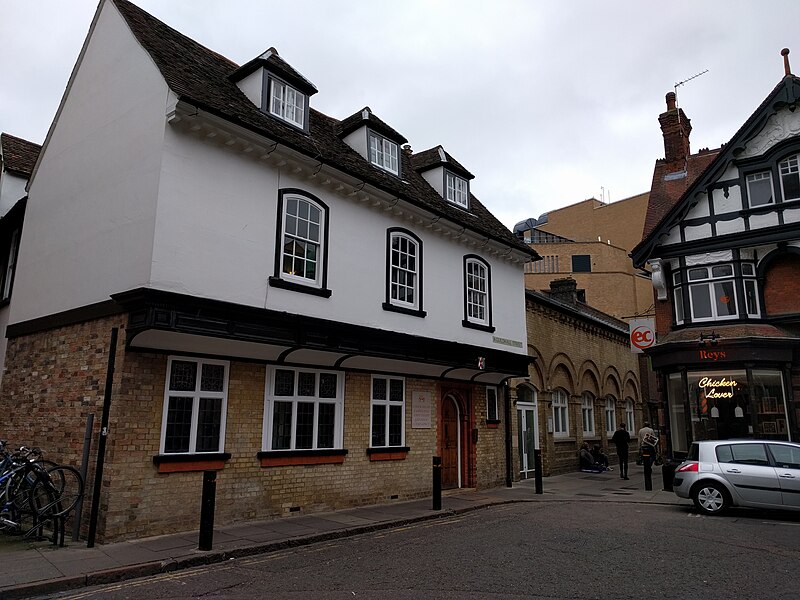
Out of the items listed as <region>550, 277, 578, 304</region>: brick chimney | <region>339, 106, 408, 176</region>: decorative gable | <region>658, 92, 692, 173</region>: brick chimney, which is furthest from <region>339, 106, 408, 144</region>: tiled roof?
<region>550, 277, 578, 304</region>: brick chimney

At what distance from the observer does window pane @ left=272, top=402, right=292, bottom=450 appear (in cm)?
1116

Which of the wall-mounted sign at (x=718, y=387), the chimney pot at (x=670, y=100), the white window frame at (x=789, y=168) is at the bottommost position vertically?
the wall-mounted sign at (x=718, y=387)

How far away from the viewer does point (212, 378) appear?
10.3m

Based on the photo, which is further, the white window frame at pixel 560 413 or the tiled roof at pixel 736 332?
the white window frame at pixel 560 413

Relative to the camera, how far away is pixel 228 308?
32.2 feet

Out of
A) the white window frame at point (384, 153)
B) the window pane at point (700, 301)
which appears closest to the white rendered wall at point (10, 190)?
the white window frame at point (384, 153)

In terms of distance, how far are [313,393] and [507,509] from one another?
5.06m

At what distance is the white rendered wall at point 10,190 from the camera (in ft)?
55.8

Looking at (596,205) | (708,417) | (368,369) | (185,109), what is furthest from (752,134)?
(596,205)

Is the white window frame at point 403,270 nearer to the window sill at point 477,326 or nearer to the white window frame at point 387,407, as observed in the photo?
the white window frame at point 387,407

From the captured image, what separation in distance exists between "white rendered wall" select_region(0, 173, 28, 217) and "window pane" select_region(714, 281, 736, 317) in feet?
66.8

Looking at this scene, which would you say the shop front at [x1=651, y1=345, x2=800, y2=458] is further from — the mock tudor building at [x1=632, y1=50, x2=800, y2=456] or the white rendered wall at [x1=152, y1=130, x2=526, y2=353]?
the white rendered wall at [x1=152, y1=130, x2=526, y2=353]

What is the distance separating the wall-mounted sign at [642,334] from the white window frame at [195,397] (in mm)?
13120

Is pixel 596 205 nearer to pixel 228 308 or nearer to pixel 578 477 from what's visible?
pixel 578 477
